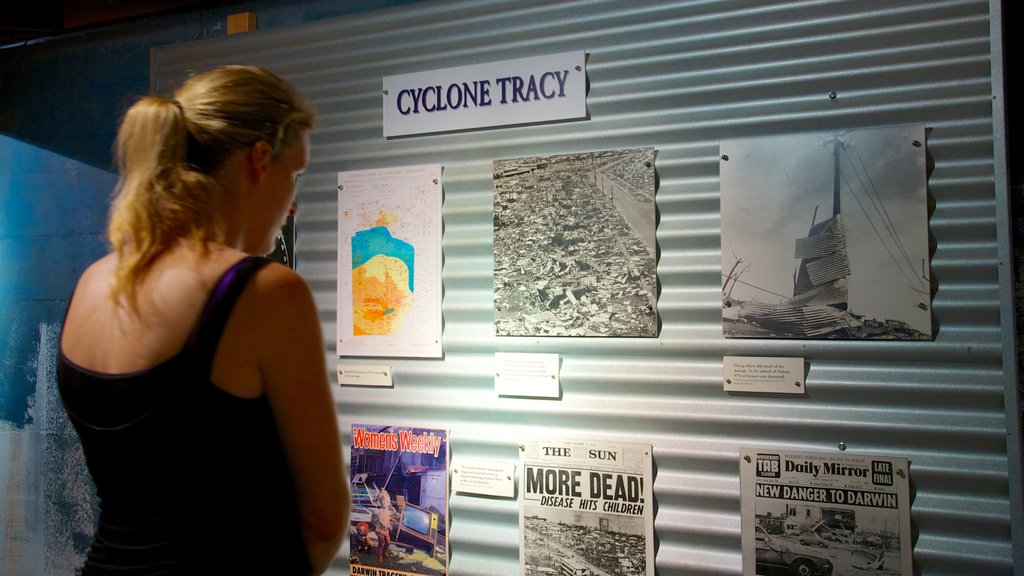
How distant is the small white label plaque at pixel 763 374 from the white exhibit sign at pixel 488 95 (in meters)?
0.93

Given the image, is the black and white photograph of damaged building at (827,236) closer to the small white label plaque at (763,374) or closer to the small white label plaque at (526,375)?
the small white label plaque at (763,374)

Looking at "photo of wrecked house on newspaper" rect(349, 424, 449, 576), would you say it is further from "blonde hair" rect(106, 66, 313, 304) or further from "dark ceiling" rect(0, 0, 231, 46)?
"dark ceiling" rect(0, 0, 231, 46)

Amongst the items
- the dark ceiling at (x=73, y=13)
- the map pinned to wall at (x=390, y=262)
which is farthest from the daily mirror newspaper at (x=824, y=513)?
the dark ceiling at (x=73, y=13)

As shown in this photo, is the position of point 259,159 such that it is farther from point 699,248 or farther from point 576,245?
point 699,248

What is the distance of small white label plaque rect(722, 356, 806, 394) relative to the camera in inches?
83.1

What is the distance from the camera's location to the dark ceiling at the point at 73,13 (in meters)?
3.06

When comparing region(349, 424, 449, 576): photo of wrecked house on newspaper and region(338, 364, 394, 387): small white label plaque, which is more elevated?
region(338, 364, 394, 387): small white label plaque

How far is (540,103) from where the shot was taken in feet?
8.01

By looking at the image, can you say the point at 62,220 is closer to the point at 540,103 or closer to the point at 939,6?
the point at 540,103

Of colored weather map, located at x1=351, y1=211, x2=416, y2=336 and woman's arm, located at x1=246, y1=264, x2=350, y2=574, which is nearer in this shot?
woman's arm, located at x1=246, y1=264, x2=350, y2=574

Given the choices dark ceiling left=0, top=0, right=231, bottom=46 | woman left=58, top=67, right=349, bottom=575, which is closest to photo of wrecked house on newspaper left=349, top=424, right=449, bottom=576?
woman left=58, top=67, right=349, bottom=575

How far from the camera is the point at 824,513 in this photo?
2080mm

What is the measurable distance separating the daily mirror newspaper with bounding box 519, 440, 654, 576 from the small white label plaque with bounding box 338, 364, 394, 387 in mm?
572

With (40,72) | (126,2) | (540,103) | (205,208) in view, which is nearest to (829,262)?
(540,103)
